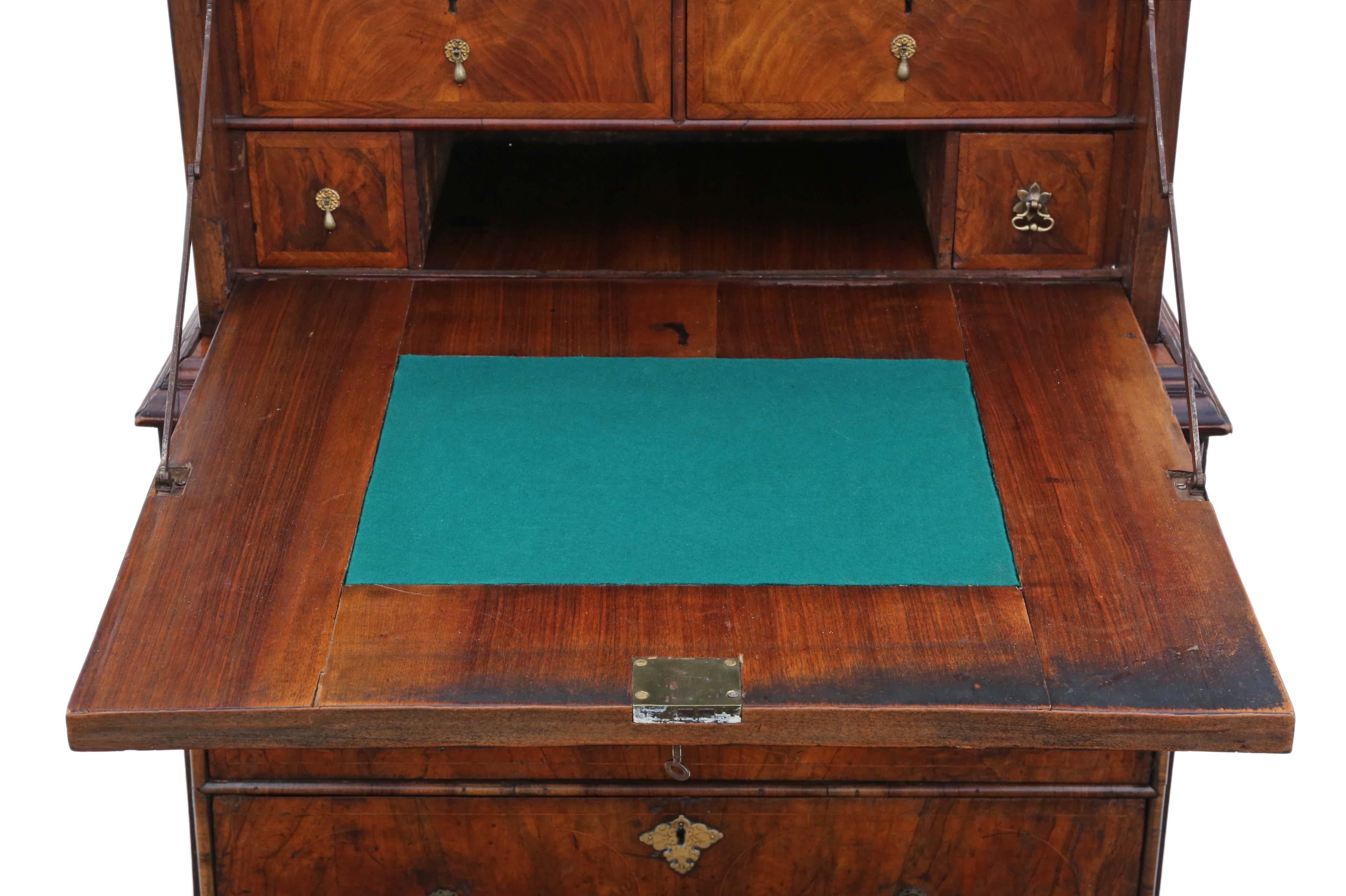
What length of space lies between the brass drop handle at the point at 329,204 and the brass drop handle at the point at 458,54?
264 mm

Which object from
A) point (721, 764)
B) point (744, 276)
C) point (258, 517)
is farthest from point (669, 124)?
point (721, 764)

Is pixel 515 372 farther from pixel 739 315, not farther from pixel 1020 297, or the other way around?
pixel 1020 297

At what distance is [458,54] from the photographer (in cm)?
302

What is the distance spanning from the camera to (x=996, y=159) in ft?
10.2

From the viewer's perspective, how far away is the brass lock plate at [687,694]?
7.95 ft

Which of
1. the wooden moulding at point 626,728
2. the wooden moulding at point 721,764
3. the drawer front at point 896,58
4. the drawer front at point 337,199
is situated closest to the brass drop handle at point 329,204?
the drawer front at point 337,199

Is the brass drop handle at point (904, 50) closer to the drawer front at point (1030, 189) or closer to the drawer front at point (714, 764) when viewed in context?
the drawer front at point (1030, 189)

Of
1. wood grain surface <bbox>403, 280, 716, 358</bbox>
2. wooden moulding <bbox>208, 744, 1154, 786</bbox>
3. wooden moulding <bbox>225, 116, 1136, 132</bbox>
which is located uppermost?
wooden moulding <bbox>225, 116, 1136, 132</bbox>

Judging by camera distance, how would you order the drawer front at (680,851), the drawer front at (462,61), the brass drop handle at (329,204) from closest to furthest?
the drawer front at (680,851) → the drawer front at (462,61) → the brass drop handle at (329,204)

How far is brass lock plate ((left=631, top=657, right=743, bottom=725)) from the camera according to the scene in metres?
2.42

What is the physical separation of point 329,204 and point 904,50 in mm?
880

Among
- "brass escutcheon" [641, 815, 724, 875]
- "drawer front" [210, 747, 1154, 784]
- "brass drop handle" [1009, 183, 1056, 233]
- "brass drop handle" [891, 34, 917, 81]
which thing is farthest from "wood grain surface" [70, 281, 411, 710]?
"brass drop handle" [1009, 183, 1056, 233]

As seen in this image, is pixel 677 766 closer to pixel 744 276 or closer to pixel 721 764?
pixel 721 764

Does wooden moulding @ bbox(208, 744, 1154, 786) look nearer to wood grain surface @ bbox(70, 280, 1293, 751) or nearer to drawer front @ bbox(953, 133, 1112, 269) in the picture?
wood grain surface @ bbox(70, 280, 1293, 751)
